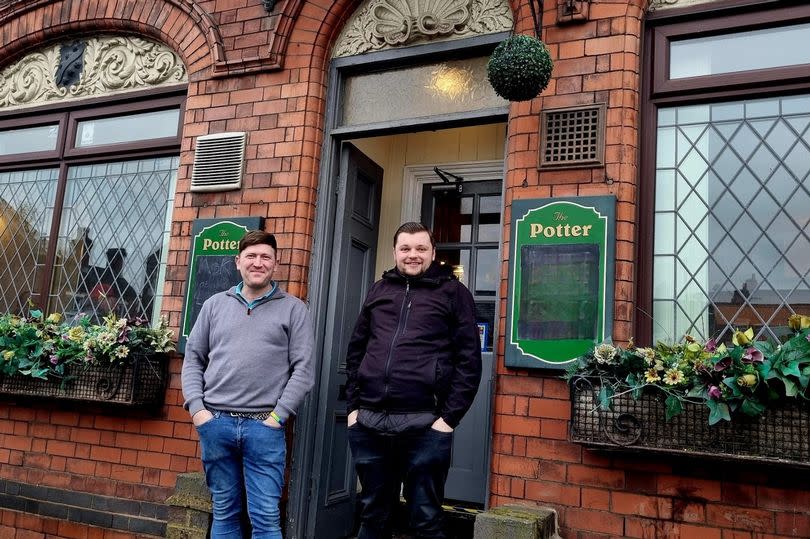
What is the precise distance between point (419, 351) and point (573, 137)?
1.46m

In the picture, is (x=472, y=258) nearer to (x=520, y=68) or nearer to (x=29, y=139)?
Result: (x=520, y=68)

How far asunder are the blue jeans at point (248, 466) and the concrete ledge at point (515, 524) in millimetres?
965

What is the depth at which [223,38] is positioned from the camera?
15.6 feet

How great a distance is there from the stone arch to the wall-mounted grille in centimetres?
237

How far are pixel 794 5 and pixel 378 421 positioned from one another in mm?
2972

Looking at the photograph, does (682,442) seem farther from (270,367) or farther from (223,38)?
(223,38)

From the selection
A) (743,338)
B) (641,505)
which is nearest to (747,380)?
(743,338)

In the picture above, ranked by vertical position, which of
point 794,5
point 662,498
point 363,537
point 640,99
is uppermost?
point 794,5

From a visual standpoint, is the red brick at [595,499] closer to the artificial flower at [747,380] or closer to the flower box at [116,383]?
the artificial flower at [747,380]

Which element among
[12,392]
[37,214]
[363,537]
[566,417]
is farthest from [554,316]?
[37,214]

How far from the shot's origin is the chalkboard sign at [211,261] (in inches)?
172

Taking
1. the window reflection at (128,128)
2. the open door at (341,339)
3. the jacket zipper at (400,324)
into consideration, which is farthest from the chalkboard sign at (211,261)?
the jacket zipper at (400,324)

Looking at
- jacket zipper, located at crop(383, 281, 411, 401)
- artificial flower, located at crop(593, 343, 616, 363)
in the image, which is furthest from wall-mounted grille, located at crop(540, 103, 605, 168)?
jacket zipper, located at crop(383, 281, 411, 401)

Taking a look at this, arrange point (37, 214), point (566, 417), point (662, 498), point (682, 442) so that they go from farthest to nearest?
point (37, 214)
point (566, 417)
point (662, 498)
point (682, 442)
